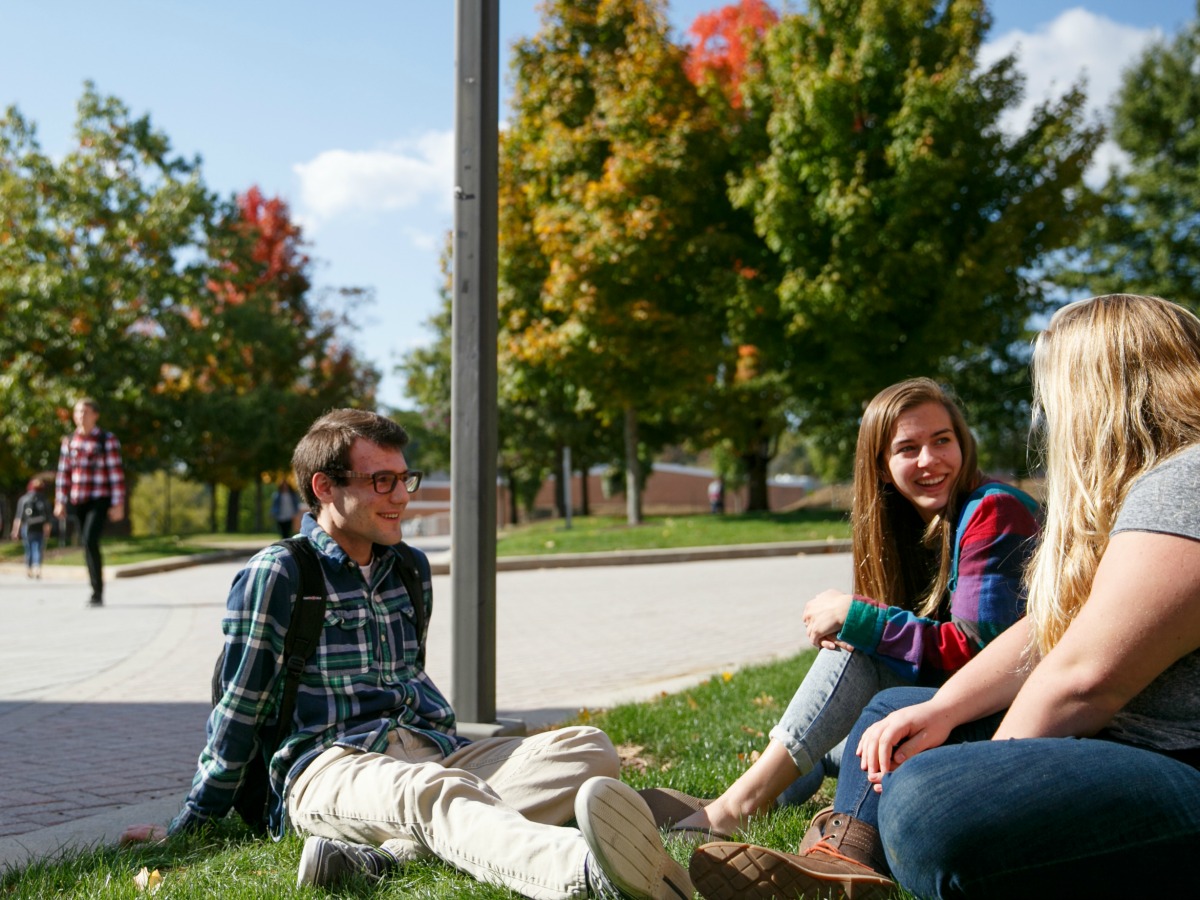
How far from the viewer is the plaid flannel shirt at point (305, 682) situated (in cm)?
332

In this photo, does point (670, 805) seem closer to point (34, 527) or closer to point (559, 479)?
point (34, 527)

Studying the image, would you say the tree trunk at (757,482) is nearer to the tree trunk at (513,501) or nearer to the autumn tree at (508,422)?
the autumn tree at (508,422)

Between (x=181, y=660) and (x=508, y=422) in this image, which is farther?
(x=508, y=422)

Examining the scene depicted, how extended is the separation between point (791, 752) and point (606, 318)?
18.6 m

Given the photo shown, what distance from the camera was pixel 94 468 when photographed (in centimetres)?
1123

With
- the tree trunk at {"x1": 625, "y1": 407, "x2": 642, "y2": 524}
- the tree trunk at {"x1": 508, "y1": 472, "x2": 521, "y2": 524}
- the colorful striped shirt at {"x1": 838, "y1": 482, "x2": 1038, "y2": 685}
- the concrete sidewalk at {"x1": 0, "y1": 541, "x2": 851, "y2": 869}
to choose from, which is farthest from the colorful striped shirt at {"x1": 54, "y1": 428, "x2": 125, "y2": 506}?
the tree trunk at {"x1": 508, "y1": 472, "x2": 521, "y2": 524}

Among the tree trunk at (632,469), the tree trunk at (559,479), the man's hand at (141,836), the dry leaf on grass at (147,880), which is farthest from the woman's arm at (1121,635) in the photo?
the tree trunk at (559,479)

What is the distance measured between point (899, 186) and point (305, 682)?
59.9 feet

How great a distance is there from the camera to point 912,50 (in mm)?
21312

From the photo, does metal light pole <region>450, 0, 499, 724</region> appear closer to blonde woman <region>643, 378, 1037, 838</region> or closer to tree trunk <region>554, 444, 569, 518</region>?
blonde woman <region>643, 378, 1037, 838</region>

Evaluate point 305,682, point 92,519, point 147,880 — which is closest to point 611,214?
point 92,519

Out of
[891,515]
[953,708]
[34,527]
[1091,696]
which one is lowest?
[34,527]

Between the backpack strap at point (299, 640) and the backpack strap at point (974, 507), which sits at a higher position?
the backpack strap at point (974, 507)

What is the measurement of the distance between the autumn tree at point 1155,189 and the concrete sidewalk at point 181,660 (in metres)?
23.9
